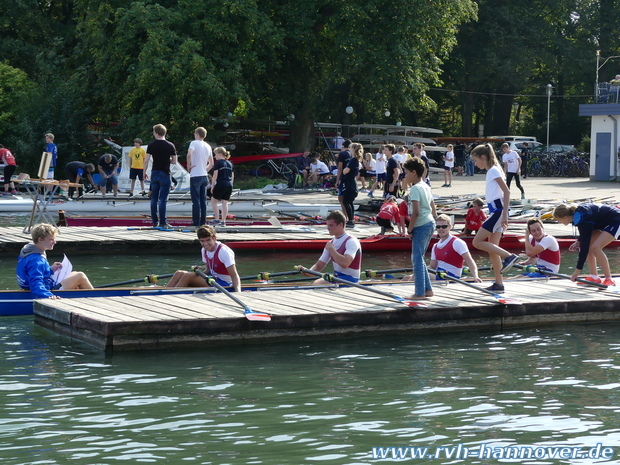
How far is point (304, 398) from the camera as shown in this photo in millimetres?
7969

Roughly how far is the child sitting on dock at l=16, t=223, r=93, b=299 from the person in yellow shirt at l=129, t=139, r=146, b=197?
43.4 feet

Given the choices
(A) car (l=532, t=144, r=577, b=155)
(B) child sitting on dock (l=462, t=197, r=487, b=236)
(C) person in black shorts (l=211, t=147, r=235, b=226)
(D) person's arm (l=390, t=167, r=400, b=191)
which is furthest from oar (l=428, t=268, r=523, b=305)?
(A) car (l=532, t=144, r=577, b=155)

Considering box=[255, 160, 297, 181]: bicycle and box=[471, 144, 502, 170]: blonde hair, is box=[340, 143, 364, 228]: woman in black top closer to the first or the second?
box=[471, 144, 502, 170]: blonde hair

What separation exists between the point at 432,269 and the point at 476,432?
15.8ft

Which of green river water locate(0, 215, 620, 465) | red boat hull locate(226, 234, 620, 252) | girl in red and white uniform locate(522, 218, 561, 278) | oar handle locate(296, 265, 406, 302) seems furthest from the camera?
red boat hull locate(226, 234, 620, 252)

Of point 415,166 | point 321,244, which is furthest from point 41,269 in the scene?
point 321,244

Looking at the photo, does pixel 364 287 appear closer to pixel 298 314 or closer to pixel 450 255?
pixel 298 314

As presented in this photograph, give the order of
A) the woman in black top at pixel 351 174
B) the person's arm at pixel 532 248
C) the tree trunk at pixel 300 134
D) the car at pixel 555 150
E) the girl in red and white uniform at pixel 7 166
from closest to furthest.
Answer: the person's arm at pixel 532 248
the woman in black top at pixel 351 174
the girl in red and white uniform at pixel 7 166
the tree trunk at pixel 300 134
the car at pixel 555 150

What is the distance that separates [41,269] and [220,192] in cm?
774

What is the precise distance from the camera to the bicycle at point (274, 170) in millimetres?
34469

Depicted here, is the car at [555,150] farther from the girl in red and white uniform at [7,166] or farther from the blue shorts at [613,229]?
the blue shorts at [613,229]

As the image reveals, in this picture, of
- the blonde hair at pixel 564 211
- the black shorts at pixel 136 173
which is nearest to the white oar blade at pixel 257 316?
the blonde hair at pixel 564 211

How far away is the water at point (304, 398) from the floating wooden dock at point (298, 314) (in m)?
0.15

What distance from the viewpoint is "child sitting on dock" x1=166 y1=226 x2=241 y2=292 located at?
411 inches
